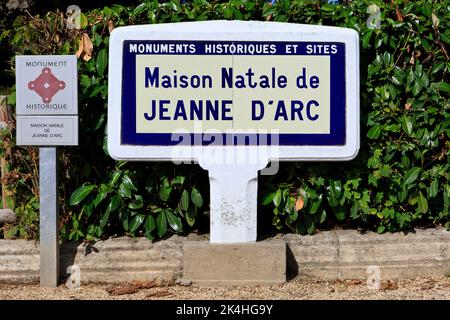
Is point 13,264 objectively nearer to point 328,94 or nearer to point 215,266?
point 215,266

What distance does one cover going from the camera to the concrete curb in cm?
508

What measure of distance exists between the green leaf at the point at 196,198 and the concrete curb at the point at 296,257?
0.29 metres

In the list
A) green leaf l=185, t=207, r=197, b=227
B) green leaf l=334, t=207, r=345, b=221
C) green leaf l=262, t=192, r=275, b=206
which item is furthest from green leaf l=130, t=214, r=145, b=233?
green leaf l=334, t=207, r=345, b=221

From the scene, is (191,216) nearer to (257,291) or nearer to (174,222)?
(174,222)

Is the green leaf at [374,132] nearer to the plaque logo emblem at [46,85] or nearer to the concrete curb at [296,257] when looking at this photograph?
the concrete curb at [296,257]

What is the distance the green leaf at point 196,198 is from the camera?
5.12m

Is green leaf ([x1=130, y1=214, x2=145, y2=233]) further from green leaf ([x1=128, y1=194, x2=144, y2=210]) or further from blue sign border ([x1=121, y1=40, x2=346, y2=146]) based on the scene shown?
blue sign border ([x1=121, y1=40, x2=346, y2=146])

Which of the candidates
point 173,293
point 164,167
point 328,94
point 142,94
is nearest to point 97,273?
point 173,293

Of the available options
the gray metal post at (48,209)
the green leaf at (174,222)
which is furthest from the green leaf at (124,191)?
the gray metal post at (48,209)

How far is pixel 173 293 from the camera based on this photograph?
192 inches

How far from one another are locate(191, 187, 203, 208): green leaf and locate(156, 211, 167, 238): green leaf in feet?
0.87

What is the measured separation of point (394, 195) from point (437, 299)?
2.99ft

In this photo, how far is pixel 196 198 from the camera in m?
5.14

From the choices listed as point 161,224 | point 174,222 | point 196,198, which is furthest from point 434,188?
point 161,224
